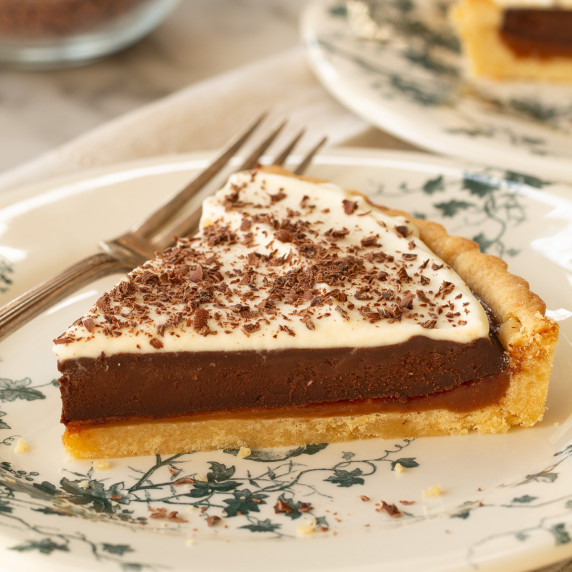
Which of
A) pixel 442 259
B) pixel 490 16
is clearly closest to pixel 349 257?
pixel 442 259

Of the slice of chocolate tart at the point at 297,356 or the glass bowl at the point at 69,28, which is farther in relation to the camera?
the glass bowl at the point at 69,28

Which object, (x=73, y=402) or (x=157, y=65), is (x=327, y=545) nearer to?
(x=73, y=402)

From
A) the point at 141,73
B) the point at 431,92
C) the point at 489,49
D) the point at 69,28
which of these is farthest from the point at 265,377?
the point at 141,73

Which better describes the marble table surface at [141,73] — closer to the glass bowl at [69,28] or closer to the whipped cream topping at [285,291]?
the glass bowl at [69,28]

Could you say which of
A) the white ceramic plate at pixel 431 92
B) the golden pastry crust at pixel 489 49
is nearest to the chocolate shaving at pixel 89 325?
the white ceramic plate at pixel 431 92

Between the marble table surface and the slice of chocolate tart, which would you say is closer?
the slice of chocolate tart

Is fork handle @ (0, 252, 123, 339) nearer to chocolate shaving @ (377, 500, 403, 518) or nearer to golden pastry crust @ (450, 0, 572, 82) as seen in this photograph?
chocolate shaving @ (377, 500, 403, 518)

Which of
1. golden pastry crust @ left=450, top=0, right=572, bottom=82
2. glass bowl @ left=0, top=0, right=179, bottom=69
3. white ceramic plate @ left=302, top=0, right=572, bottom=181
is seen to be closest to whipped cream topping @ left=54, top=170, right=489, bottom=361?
white ceramic plate @ left=302, top=0, right=572, bottom=181
